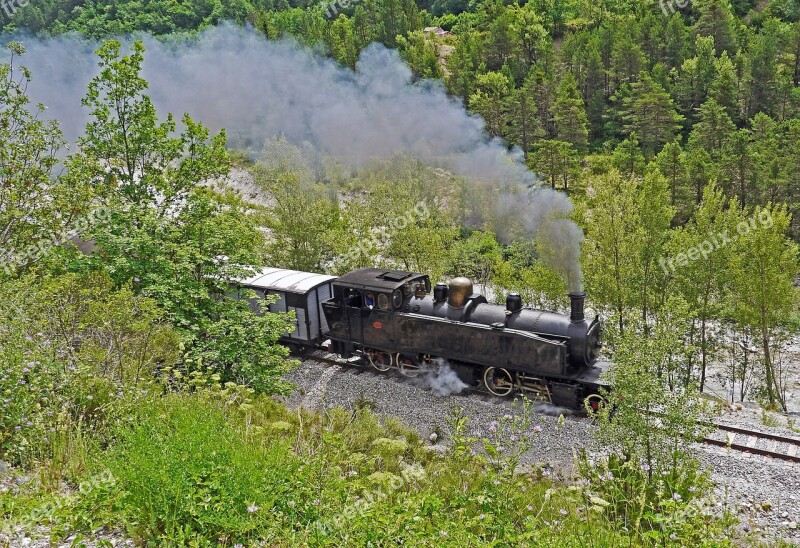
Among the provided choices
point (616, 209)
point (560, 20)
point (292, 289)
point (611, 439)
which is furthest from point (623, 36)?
point (611, 439)

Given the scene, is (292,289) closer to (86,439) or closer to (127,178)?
(127,178)

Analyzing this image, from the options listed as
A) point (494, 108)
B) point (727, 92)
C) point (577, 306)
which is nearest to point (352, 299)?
point (577, 306)

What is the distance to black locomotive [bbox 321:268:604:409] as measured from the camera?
1384cm

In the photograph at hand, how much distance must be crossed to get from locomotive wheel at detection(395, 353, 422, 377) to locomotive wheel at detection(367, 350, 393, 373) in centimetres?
37

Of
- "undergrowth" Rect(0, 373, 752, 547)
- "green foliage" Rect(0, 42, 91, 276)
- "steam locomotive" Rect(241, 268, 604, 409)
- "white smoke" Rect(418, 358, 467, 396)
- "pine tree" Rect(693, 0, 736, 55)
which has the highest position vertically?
"pine tree" Rect(693, 0, 736, 55)

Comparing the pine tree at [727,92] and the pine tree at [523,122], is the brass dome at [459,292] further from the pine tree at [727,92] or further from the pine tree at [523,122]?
the pine tree at [727,92]

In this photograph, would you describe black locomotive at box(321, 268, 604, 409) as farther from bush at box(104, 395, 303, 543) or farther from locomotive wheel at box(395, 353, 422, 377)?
bush at box(104, 395, 303, 543)

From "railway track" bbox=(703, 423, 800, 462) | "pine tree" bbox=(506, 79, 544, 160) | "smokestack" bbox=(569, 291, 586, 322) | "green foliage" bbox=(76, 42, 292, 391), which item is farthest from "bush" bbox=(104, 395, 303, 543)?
"pine tree" bbox=(506, 79, 544, 160)

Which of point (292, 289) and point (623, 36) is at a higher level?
point (623, 36)

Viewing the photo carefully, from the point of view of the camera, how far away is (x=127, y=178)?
46.5 ft

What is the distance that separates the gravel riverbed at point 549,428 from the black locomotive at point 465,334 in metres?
0.61

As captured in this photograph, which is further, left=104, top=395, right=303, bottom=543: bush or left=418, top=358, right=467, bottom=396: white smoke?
left=418, top=358, right=467, bottom=396: white smoke

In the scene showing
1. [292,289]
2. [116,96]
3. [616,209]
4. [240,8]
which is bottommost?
[292,289]

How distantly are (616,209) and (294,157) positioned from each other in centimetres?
2081
